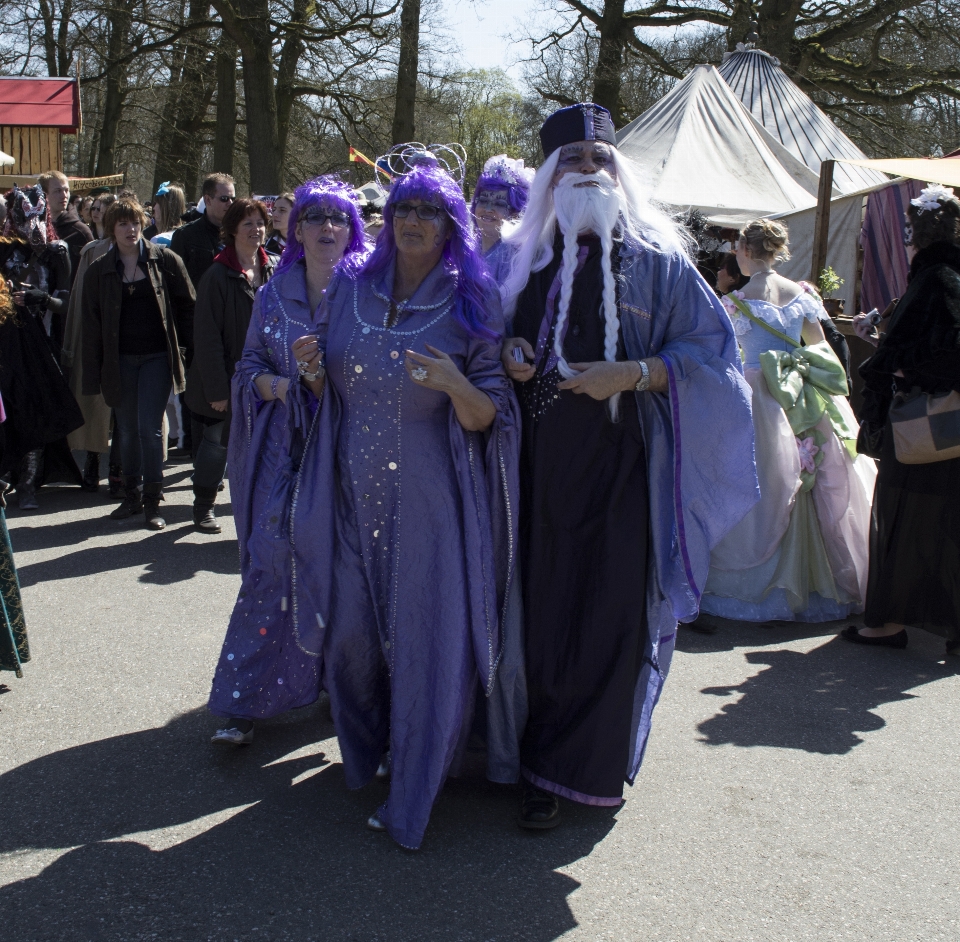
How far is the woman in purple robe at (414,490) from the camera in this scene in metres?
2.73

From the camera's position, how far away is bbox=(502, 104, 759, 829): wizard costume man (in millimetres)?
2781

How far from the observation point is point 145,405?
601cm

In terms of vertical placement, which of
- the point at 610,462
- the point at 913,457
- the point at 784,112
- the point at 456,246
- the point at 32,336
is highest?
the point at 784,112

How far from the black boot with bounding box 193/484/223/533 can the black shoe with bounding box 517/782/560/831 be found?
360cm

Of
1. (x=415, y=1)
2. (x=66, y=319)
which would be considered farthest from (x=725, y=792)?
(x=415, y=1)

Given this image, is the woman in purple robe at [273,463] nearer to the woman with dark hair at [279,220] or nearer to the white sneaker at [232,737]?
the white sneaker at [232,737]

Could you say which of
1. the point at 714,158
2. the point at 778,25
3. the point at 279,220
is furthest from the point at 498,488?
the point at 778,25

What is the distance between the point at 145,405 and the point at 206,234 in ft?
4.88

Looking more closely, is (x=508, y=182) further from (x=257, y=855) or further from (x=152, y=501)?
(x=152, y=501)

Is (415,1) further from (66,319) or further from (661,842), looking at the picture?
(661,842)

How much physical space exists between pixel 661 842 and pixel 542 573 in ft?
2.63

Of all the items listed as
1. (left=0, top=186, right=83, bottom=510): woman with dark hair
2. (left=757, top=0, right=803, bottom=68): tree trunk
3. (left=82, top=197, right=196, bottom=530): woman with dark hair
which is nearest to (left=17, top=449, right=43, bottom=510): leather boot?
(left=0, top=186, right=83, bottom=510): woman with dark hair

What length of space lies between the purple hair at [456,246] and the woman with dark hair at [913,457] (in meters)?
2.28

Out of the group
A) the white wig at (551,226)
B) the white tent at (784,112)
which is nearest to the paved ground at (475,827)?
the white wig at (551,226)
